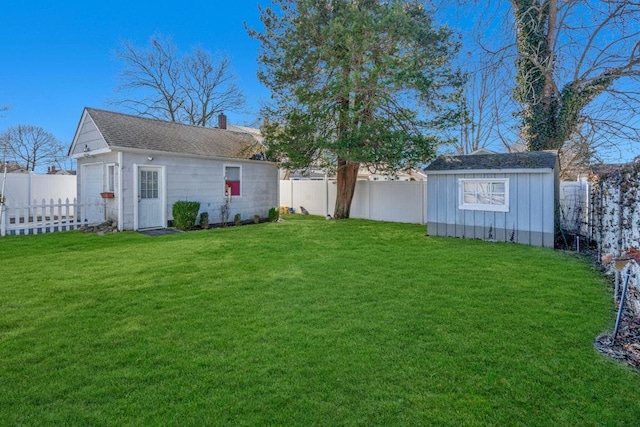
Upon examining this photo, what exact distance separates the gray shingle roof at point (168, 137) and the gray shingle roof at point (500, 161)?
732 cm

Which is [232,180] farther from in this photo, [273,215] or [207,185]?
[273,215]

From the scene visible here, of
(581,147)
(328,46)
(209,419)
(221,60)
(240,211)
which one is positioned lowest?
(209,419)

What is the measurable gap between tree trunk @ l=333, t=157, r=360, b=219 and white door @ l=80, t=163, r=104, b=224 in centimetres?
840

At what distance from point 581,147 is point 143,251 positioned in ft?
42.9

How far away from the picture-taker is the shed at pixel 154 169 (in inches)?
407

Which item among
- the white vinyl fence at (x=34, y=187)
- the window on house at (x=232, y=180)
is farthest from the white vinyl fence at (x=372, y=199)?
the white vinyl fence at (x=34, y=187)

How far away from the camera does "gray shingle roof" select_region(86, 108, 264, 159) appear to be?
10.5 metres

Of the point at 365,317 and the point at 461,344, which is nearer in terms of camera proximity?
the point at 461,344

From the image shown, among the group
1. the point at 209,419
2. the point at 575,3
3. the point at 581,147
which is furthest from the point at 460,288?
the point at 581,147

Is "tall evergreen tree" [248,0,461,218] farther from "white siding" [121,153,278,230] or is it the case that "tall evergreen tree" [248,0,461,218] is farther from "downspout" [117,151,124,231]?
"downspout" [117,151,124,231]

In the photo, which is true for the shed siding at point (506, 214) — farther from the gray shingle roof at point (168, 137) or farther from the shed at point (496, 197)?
the gray shingle roof at point (168, 137)

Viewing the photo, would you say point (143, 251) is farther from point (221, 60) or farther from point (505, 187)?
point (221, 60)

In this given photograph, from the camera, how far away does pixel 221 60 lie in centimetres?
2508

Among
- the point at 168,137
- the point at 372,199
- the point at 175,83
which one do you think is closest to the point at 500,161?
the point at 372,199
